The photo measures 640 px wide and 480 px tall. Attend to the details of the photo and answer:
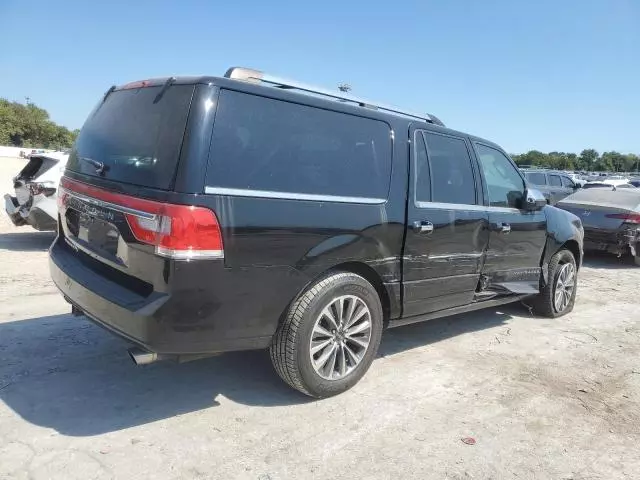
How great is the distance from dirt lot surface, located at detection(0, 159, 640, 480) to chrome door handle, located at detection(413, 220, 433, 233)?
3.66ft

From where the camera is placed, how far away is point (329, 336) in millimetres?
3539

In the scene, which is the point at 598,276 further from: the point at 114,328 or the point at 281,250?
the point at 114,328

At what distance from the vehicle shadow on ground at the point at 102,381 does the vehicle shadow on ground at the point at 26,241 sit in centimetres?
423

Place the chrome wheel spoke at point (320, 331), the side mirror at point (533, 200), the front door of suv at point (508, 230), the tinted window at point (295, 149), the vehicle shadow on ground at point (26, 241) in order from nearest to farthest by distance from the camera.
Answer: the tinted window at point (295, 149) → the chrome wheel spoke at point (320, 331) → the front door of suv at point (508, 230) → the side mirror at point (533, 200) → the vehicle shadow on ground at point (26, 241)

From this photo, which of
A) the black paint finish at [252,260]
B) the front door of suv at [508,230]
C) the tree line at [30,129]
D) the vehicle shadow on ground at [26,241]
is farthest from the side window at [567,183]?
the tree line at [30,129]

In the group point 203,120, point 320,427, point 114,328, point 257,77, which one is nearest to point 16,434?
point 114,328

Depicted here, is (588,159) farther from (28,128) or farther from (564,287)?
(564,287)

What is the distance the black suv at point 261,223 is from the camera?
9.52ft

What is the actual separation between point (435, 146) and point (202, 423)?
9.10 feet

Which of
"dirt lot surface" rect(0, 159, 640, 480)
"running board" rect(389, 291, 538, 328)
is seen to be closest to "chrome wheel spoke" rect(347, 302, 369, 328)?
"running board" rect(389, 291, 538, 328)

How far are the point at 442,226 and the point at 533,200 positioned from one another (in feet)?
5.37

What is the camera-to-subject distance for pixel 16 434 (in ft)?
9.77

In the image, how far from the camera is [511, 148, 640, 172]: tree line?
13100 centimetres

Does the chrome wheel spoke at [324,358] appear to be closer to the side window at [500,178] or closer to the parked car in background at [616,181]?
the side window at [500,178]
